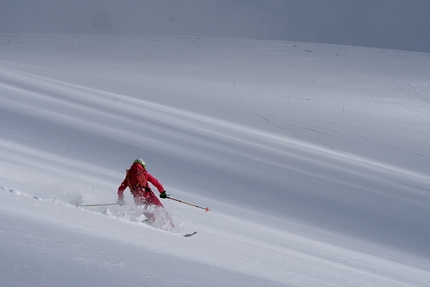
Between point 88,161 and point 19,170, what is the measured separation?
8.06 ft

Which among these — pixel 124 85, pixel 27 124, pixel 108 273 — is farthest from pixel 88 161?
pixel 124 85

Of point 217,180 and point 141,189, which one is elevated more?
point 217,180

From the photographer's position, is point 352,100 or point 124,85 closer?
point 124,85

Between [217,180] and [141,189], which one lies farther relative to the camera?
[217,180]

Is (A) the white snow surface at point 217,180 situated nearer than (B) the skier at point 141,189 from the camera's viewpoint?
Yes

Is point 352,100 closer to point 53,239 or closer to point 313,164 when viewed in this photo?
point 313,164

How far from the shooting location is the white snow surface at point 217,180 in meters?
4.27

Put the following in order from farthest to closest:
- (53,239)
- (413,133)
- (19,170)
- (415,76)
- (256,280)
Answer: (415,76)
(413,133)
(19,170)
(256,280)
(53,239)

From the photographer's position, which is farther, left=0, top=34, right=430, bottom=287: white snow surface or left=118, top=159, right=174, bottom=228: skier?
left=118, top=159, right=174, bottom=228: skier

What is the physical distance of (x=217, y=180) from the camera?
1055cm

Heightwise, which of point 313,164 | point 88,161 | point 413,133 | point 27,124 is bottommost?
point 88,161

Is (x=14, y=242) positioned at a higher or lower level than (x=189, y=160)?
lower

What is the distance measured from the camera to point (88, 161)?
979cm

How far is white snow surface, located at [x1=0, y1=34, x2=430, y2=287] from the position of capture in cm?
427
